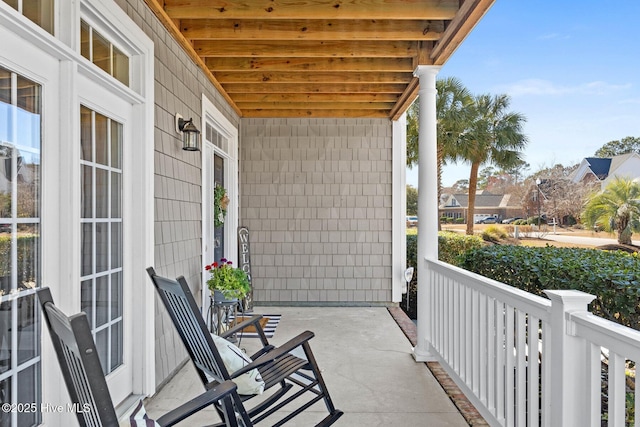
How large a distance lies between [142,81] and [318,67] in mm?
1941

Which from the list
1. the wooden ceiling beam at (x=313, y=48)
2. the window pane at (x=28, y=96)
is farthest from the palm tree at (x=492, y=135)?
the window pane at (x=28, y=96)

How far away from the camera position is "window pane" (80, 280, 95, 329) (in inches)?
87.0

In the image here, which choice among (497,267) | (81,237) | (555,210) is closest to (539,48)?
(555,210)

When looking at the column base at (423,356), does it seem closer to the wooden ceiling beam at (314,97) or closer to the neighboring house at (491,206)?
the wooden ceiling beam at (314,97)

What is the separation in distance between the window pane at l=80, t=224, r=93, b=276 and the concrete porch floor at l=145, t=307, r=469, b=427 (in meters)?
1.12

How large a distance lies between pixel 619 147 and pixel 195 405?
29.2m

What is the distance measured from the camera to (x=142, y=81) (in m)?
2.82

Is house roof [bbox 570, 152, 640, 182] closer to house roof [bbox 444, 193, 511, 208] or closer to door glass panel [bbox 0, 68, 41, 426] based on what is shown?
house roof [bbox 444, 193, 511, 208]

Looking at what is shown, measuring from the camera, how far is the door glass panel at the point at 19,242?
165cm

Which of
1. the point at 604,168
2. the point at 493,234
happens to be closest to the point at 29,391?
the point at 493,234

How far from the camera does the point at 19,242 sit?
1746 mm

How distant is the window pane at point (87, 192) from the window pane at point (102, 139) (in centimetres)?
12

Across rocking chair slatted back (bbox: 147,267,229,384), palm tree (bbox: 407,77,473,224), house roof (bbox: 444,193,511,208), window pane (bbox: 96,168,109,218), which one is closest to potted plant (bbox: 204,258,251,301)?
window pane (bbox: 96,168,109,218)

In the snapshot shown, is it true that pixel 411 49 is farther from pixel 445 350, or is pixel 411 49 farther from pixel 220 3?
pixel 445 350
